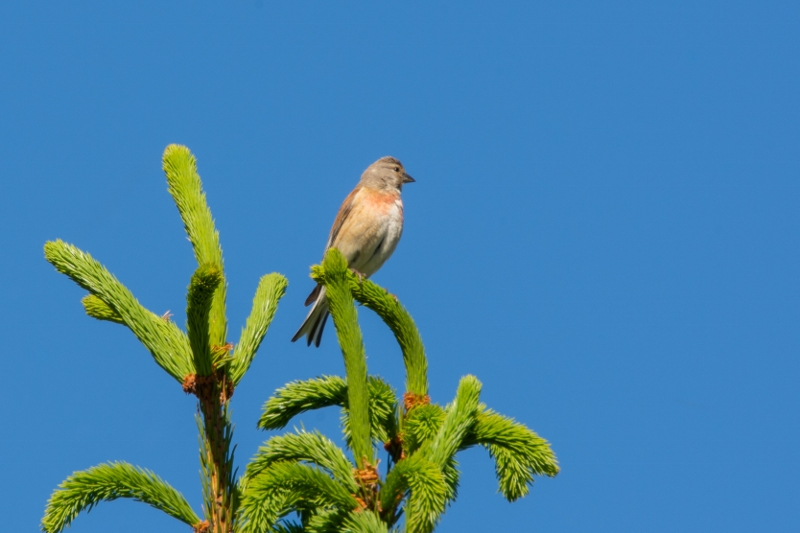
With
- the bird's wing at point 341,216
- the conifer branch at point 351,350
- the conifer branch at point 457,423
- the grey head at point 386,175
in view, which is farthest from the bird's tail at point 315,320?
the conifer branch at point 457,423

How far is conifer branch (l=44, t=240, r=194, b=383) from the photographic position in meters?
2.57

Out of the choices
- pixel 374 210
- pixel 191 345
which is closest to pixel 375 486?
pixel 191 345

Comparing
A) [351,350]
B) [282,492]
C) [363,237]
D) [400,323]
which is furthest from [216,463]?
[363,237]

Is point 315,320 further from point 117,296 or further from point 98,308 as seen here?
point 117,296

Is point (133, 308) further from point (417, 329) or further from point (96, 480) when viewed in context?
point (417, 329)

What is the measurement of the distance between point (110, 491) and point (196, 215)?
104 cm

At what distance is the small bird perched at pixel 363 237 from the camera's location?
6.16m

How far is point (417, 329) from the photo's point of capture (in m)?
2.86

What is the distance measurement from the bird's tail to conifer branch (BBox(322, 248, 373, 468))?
3473 millimetres

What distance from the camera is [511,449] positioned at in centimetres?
251

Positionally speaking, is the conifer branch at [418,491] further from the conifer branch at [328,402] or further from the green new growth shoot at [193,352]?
the green new growth shoot at [193,352]

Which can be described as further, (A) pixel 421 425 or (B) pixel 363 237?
(B) pixel 363 237

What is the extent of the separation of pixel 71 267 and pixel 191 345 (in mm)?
553

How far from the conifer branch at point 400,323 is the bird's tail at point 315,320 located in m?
3.24
